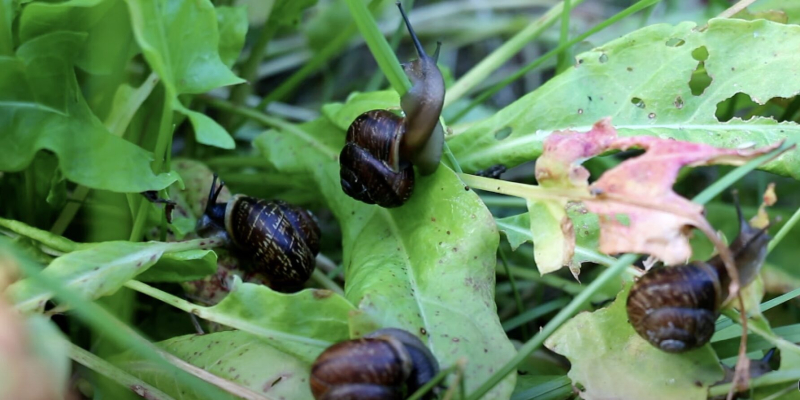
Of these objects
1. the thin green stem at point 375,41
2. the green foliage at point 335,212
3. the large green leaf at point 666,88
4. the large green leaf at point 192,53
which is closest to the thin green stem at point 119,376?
the green foliage at point 335,212

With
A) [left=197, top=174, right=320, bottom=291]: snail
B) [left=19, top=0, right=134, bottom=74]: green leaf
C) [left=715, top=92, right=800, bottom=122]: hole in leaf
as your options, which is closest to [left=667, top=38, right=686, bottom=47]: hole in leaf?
[left=715, top=92, right=800, bottom=122]: hole in leaf

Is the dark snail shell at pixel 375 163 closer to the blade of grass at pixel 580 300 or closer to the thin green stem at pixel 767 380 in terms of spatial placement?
the blade of grass at pixel 580 300

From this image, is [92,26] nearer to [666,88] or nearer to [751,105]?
[666,88]

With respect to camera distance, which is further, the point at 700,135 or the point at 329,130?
the point at 329,130

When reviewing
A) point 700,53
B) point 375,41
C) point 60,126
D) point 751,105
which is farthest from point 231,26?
point 751,105

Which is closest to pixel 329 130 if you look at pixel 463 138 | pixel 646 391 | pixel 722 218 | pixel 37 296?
pixel 463 138

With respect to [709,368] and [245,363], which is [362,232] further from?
[709,368]
